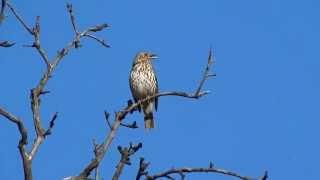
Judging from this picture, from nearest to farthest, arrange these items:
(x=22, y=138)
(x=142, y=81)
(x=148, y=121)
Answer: (x=22, y=138)
(x=148, y=121)
(x=142, y=81)

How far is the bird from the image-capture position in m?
15.7

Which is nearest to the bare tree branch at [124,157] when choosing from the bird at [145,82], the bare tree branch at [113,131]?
the bare tree branch at [113,131]

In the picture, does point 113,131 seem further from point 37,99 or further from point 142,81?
point 142,81

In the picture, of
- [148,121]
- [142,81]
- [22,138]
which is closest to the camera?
[22,138]

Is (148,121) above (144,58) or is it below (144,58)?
below

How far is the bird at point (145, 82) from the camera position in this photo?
51.4 feet

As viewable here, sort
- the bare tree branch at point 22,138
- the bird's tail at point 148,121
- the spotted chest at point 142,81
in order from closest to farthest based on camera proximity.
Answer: the bare tree branch at point 22,138 < the bird's tail at point 148,121 < the spotted chest at point 142,81

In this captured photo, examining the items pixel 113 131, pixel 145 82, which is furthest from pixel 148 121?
pixel 113 131

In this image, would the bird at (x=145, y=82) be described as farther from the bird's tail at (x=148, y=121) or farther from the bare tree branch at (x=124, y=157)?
the bare tree branch at (x=124, y=157)

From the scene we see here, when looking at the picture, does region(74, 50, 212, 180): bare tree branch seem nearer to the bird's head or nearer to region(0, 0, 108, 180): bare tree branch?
region(0, 0, 108, 180): bare tree branch

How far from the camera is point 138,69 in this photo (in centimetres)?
1602

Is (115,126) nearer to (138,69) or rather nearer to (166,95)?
(166,95)

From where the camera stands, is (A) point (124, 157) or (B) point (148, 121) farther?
(B) point (148, 121)

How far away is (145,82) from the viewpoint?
51.9ft
